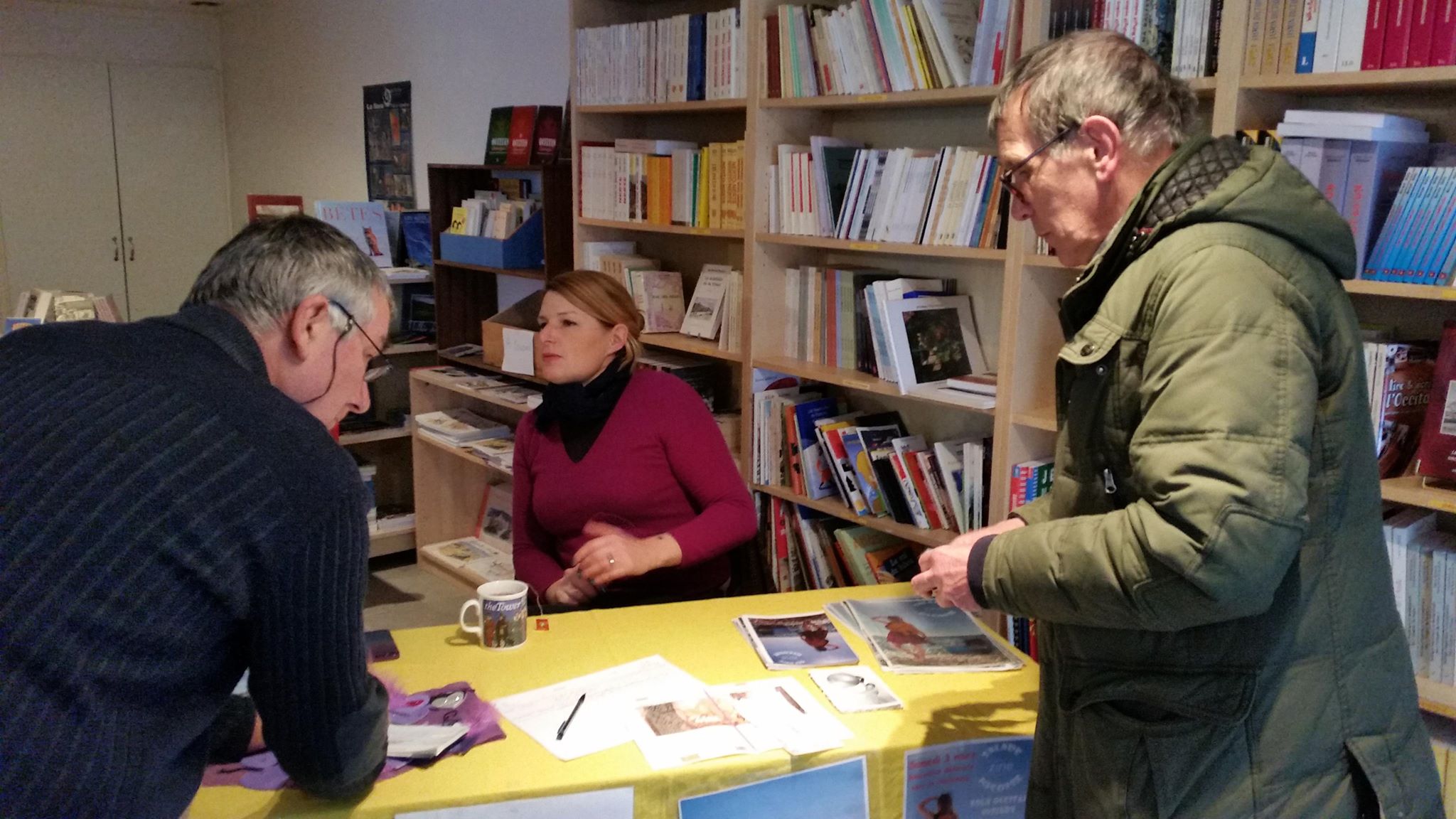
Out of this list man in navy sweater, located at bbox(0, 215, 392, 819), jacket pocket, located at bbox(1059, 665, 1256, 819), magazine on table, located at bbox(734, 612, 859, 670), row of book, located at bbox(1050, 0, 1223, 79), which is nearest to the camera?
man in navy sweater, located at bbox(0, 215, 392, 819)

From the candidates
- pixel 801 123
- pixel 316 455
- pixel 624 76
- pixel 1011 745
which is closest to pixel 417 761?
pixel 316 455

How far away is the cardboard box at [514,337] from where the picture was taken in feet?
12.0

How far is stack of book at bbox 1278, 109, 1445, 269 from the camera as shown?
1.79m

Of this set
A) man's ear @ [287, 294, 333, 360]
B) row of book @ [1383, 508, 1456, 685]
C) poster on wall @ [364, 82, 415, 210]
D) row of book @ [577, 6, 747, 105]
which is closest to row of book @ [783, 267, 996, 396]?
row of book @ [577, 6, 747, 105]

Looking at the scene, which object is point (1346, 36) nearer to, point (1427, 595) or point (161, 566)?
point (1427, 595)

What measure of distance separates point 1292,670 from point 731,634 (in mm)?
889

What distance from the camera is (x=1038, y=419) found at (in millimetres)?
2330

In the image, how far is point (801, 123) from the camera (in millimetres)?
2912

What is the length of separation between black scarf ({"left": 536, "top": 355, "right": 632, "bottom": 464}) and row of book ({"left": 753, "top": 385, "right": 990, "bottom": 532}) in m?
0.63

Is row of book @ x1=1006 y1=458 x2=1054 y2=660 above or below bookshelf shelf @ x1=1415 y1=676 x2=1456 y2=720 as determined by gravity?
above

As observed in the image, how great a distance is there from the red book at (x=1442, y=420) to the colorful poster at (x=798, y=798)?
116 cm

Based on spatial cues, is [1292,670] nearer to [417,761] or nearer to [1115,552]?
[1115,552]

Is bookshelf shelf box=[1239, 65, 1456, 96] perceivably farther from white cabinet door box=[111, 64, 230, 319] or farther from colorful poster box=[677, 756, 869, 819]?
white cabinet door box=[111, 64, 230, 319]

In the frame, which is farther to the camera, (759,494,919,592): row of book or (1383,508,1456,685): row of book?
(759,494,919,592): row of book
